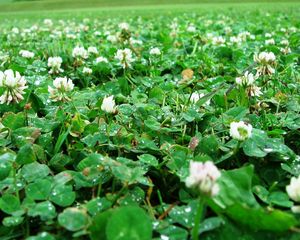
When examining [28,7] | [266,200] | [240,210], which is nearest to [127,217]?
[240,210]

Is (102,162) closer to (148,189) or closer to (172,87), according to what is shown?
(148,189)

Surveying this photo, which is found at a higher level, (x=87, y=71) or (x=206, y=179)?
(x=206, y=179)

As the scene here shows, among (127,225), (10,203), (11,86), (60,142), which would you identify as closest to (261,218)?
(127,225)

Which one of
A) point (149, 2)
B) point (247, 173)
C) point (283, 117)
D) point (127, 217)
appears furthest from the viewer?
point (149, 2)

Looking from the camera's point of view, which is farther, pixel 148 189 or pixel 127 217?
pixel 148 189

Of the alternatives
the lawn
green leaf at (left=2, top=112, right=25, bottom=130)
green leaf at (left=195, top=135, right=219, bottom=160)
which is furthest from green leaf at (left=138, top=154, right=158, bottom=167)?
green leaf at (left=2, top=112, right=25, bottom=130)

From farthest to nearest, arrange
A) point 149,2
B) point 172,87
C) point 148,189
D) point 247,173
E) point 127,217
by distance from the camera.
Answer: point 149,2 → point 172,87 → point 148,189 → point 247,173 → point 127,217

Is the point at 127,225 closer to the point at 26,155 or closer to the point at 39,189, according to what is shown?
the point at 39,189

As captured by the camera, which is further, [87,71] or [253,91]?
[87,71]
